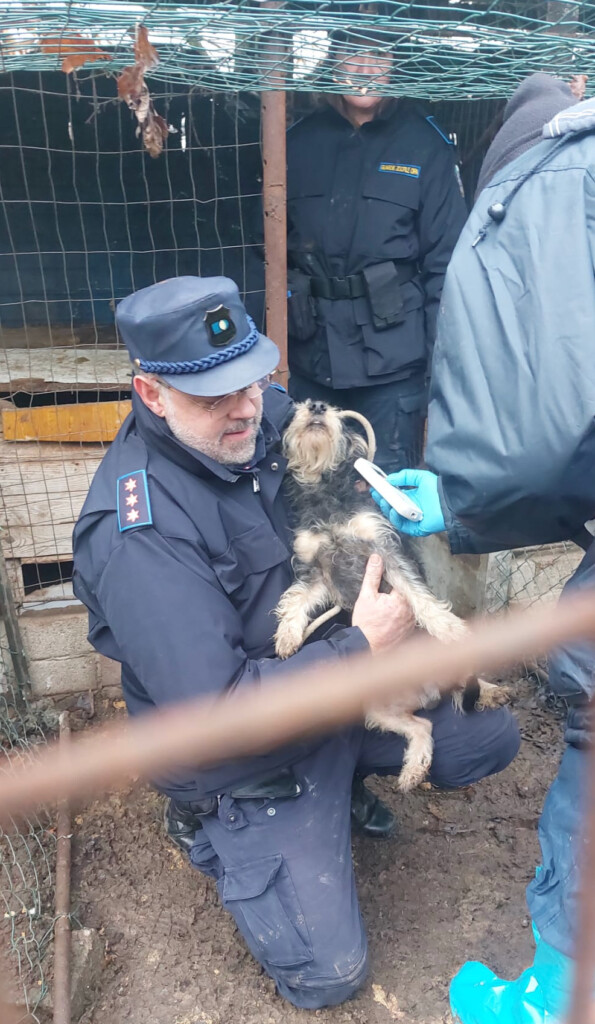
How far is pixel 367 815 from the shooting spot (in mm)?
3520

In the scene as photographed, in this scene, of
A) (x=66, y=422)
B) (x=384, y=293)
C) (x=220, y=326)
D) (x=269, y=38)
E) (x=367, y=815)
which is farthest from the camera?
(x=384, y=293)

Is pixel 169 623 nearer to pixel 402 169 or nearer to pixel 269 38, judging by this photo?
pixel 269 38

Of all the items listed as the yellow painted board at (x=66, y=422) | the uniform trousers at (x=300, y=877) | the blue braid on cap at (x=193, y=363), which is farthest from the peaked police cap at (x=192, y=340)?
the yellow painted board at (x=66, y=422)

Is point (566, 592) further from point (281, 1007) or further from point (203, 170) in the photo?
point (203, 170)

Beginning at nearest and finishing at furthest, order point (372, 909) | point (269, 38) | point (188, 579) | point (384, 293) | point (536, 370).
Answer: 1. point (536, 370)
2. point (188, 579)
3. point (269, 38)
4. point (372, 909)
5. point (384, 293)

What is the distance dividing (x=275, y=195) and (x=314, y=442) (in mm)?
1284

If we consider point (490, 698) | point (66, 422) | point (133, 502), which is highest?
point (133, 502)

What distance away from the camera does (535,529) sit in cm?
195

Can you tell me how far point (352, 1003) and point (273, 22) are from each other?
3673mm

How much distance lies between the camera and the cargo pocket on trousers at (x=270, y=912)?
2.69 m

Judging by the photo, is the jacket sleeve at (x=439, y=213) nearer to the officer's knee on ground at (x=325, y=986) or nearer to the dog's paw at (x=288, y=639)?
the dog's paw at (x=288, y=639)

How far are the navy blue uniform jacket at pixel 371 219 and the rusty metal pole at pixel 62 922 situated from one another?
2.71 metres

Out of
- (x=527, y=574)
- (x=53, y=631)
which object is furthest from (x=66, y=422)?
(x=527, y=574)

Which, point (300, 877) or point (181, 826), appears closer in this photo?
point (300, 877)
